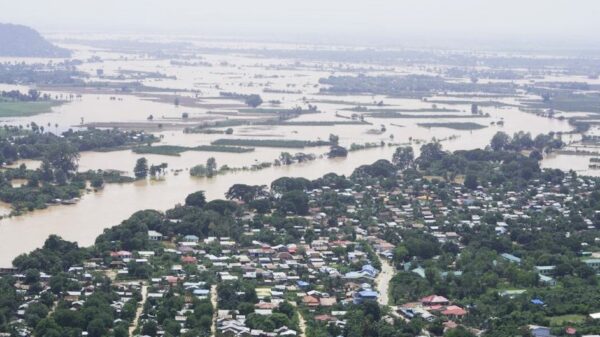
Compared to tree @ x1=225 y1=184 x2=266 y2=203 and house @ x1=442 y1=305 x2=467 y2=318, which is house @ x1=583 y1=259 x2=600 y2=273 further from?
tree @ x1=225 y1=184 x2=266 y2=203

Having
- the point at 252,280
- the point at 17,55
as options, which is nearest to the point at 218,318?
the point at 252,280

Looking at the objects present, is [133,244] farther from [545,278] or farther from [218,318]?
[545,278]

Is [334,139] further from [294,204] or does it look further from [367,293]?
[367,293]

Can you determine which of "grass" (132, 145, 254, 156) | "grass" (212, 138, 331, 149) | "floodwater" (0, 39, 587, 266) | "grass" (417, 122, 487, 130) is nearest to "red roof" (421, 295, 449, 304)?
"floodwater" (0, 39, 587, 266)

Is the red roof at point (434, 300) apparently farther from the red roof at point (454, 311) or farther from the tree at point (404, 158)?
the tree at point (404, 158)

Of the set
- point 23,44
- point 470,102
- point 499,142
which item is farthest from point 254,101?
point 23,44

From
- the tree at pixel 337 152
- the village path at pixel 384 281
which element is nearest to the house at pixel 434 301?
the village path at pixel 384 281

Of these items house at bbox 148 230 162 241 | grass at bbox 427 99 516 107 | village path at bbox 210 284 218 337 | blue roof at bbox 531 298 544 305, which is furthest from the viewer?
grass at bbox 427 99 516 107
